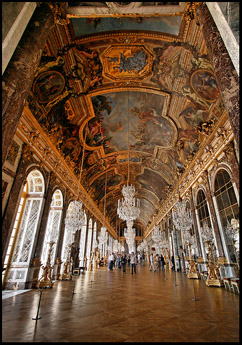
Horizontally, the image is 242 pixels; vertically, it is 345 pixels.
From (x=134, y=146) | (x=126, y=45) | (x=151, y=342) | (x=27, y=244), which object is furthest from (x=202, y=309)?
(x=134, y=146)

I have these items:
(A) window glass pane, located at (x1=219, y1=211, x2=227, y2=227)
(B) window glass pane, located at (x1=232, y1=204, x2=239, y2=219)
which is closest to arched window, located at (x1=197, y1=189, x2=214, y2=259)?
(A) window glass pane, located at (x1=219, y1=211, x2=227, y2=227)

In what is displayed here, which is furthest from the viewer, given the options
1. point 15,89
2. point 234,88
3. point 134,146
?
point 134,146

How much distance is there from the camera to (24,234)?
7.26 meters

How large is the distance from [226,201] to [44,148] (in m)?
8.46

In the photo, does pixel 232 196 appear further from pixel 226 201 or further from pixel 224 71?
pixel 224 71

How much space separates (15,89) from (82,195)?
472 inches

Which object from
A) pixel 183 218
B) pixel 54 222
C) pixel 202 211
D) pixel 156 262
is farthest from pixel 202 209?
pixel 54 222

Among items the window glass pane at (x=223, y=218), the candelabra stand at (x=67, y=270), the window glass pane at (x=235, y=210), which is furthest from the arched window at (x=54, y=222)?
the window glass pane at (x=235, y=210)

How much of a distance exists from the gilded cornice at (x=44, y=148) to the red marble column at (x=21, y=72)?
3.41 m

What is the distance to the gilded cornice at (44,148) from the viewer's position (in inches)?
256

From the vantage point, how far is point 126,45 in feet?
22.4

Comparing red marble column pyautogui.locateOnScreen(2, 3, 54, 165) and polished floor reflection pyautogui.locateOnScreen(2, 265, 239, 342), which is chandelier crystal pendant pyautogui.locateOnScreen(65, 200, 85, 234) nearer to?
polished floor reflection pyautogui.locateOnScreen(2, 265, 239, 342)

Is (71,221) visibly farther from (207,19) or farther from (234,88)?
(207,19)

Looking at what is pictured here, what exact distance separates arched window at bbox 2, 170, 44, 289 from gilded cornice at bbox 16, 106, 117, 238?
103 cm
